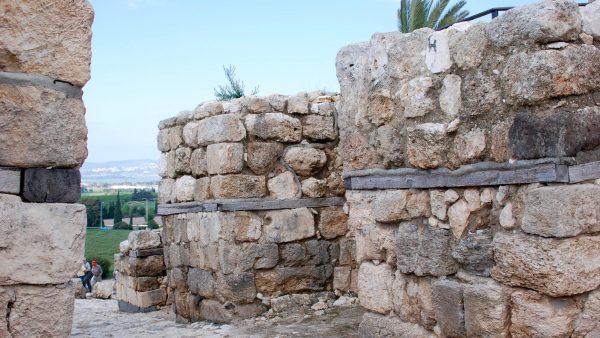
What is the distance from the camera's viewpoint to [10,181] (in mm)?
2682

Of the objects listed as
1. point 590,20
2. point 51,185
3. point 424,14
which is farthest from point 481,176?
point 424,14

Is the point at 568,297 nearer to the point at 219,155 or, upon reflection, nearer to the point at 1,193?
the point at 1,193

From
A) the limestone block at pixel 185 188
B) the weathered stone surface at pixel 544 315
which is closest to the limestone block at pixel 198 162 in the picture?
the limestone block at pixel 185 188

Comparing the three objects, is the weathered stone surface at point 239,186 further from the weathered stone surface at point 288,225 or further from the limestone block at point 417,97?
the limestone block at point 417,97

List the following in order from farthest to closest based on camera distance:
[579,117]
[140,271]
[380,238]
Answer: [140,271] < [380,238] < [579,117]

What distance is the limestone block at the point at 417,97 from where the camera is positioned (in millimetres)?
3865

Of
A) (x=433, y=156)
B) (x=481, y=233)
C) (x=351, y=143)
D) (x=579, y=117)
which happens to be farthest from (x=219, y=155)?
(x=579, y=117)

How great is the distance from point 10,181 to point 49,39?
0.62 meters

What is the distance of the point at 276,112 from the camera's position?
6383mm

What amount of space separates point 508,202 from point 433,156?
589 mm

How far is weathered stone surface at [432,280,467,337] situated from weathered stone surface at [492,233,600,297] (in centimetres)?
42

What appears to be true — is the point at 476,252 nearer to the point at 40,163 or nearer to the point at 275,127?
the point at 40,163

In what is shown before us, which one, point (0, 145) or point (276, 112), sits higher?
point (276, 112)

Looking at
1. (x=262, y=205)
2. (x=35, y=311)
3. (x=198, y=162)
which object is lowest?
(x=35, y=311)
